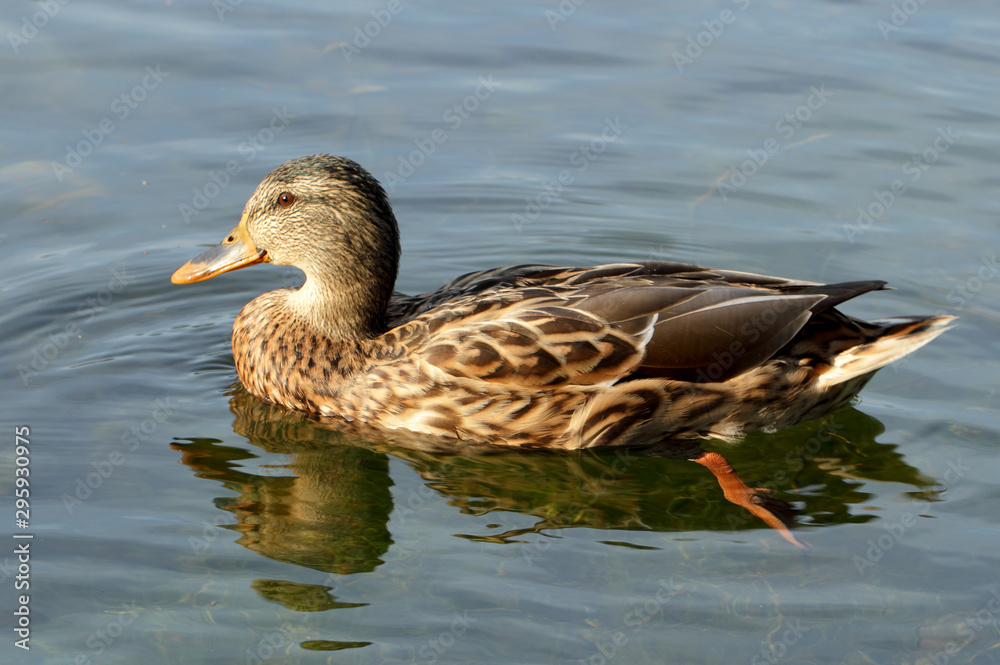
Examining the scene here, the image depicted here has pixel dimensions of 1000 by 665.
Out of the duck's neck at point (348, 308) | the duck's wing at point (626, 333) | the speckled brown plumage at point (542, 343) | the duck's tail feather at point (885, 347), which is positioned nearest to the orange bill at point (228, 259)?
the speckled brown plumage at point (542, 343)

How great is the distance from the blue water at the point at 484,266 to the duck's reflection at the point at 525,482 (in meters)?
0.03

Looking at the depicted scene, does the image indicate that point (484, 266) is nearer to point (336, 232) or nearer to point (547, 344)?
point (336, 232)

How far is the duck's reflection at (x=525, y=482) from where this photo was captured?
6.30 meters

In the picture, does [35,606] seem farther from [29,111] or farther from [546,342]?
[29,111]

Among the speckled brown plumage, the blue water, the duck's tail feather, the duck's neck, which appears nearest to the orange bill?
the speckled brown plumage

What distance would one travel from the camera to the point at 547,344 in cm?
674

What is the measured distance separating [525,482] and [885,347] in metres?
2.20

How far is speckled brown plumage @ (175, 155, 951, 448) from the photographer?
22.2ft

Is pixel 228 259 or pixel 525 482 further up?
pixel 228 259

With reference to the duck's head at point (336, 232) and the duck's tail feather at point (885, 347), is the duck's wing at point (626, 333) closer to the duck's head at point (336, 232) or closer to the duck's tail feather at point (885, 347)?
the duck's tail feather at point (885, 347)

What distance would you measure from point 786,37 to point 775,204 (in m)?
3.09

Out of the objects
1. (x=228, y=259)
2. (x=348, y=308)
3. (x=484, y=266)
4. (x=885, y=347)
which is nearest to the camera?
(x=885, y=347)

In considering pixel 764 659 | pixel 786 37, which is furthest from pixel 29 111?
pixel 764 659

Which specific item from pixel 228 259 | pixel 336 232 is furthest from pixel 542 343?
pixel 228 259
